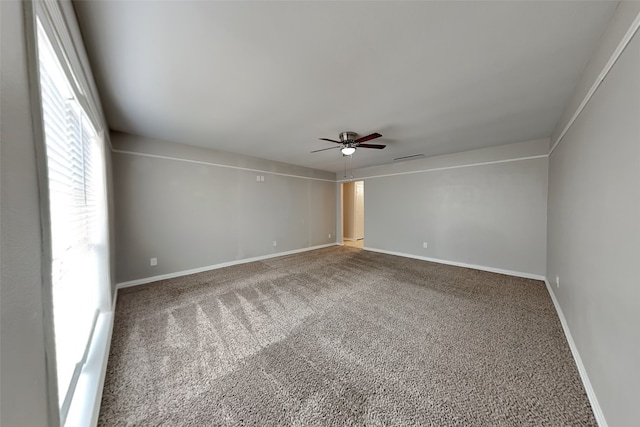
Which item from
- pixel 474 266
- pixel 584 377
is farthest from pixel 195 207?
pixel 474 266

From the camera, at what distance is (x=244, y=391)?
1.46 m

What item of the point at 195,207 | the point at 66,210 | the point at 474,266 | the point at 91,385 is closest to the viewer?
the point at 66,210

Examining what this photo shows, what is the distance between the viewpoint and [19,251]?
547mm

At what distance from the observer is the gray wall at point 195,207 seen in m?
3.19

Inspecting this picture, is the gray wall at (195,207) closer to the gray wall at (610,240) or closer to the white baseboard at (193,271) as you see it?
the white baseboard at (193,271)

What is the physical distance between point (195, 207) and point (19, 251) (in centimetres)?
358

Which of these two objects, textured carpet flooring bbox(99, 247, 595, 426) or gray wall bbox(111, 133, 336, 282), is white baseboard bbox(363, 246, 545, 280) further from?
gray wall bbox(111, 133, 336, 282)

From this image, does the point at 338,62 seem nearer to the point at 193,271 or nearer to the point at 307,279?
the point at 307,279

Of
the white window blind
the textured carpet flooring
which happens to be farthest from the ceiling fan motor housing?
the white window blind

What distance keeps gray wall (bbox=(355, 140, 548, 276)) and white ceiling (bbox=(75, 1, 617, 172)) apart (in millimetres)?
1093

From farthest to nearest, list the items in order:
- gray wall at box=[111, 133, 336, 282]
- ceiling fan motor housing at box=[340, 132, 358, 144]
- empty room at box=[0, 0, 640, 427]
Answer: gray wall at box=[111, 133, 336, 282] → ceiling fan motor housing at box=[340, 132, 358, 144] → empty room at box=[0, 0, 640, 427]

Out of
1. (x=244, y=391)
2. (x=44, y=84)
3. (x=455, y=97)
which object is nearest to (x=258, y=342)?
(x=244, y=391)

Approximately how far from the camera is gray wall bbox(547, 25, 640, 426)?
103 cm

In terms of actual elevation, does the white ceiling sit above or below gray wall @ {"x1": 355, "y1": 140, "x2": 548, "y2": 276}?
above
